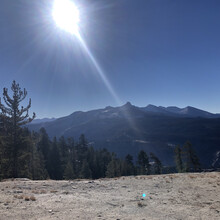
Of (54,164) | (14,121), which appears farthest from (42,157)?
(14,121)

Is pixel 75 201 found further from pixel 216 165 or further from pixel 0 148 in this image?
pixel 216 165

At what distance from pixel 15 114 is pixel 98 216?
2378cm

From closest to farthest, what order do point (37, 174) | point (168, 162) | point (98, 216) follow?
point (98, 216)
point (37, 174)
point (168, 162)

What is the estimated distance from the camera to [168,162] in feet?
541

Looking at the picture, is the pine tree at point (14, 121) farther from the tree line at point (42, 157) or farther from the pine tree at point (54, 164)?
the pine tree at point (54, 164)

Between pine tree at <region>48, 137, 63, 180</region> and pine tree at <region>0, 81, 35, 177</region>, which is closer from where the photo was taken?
pine tree at <region>0, 81, 35, 177</region>

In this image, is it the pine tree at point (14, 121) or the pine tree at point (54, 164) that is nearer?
the pine tree at point (14, 121)

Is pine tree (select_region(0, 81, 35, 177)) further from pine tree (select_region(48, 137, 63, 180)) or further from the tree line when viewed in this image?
pine tree (select_region(48, 137, 63, 180))

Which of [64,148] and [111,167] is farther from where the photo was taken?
[64,148]

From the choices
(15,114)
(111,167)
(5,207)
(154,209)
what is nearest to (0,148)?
(15,114)

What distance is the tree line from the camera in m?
26.7

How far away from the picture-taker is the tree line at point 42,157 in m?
26.7

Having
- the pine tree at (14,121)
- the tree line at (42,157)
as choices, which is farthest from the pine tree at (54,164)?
the pine tree at (14,121)

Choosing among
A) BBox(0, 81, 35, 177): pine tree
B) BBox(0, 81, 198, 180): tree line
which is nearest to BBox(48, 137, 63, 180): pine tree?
BBox(0, 81, 198, 180): tree line
